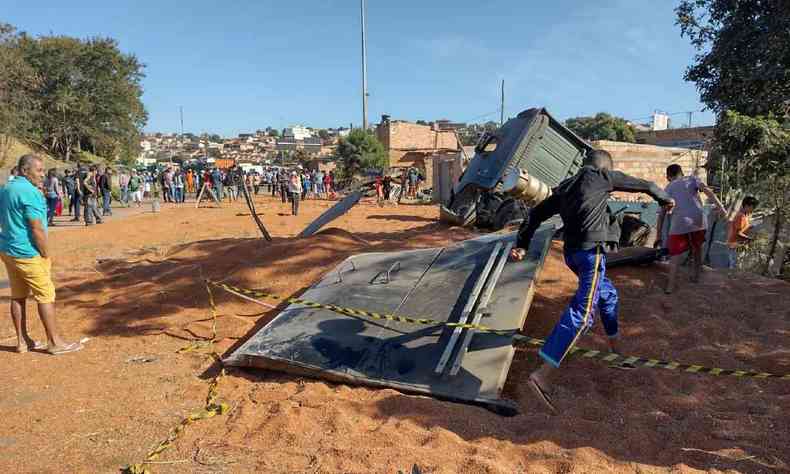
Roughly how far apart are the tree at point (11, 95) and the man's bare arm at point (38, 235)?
2595 cm

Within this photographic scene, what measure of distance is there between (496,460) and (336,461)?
879 millimetres

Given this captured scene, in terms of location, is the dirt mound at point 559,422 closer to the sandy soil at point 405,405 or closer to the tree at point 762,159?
the sandy soil at point 405,405

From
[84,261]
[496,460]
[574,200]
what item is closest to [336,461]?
[496,460]

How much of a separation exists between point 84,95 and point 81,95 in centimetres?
20

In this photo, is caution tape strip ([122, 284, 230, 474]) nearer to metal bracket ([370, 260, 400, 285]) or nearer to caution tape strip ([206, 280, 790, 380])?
caution tape strip ([206, 280, 790, 380])

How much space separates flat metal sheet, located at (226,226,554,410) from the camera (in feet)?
11.7

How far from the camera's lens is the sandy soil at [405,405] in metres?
2.85

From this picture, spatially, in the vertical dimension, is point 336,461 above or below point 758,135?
below

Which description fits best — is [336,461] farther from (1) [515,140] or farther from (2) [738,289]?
(1) [515,140]

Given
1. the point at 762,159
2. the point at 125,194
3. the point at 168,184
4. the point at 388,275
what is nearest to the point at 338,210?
the point at 388,275

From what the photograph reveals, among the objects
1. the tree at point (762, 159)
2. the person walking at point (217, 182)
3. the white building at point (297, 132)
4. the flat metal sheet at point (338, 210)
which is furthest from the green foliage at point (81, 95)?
the white building at point (297, 132)

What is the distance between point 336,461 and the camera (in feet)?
9.30

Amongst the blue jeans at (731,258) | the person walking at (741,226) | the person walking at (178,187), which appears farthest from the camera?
the person walking at (178,187)

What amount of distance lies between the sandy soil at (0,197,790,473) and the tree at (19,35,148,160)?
33.8m
